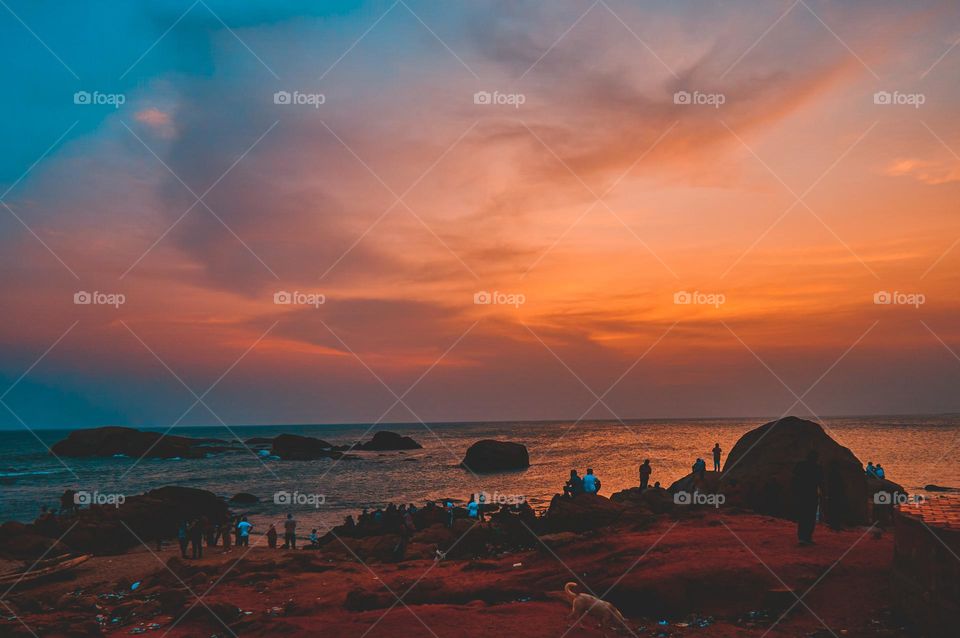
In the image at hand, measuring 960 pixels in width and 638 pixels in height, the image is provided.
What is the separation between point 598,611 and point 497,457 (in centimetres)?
6060

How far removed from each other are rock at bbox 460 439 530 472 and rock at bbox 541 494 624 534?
50.1 meters

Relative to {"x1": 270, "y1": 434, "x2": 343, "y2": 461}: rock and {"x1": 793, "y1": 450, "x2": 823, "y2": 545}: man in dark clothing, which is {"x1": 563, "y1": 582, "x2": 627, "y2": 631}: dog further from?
{"x1": 270, "y1": 434, "x2": 343, "y2": 461}: rock

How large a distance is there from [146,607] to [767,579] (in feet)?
47.6

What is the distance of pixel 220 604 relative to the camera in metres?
13.1

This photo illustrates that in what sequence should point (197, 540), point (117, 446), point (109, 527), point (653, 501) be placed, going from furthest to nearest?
1. point (117, 446)
2. point (109, 527)
3. point (197, 540)
4. point (653, 501)

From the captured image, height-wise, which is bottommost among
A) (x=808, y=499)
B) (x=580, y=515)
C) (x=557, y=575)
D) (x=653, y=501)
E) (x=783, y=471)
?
(x=653, y=501)

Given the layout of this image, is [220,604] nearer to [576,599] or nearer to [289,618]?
[289,618]

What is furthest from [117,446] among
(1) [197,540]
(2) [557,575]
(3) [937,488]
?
(3) [937,488]

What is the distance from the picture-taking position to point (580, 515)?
63.5ft

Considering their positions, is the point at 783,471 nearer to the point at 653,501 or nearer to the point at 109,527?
the point at 653,501

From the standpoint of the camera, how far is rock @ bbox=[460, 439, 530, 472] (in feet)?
228

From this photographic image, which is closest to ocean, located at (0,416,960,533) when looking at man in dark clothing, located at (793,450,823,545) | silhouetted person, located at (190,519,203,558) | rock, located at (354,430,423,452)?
silhouetted person, located at (190,519,203,558)

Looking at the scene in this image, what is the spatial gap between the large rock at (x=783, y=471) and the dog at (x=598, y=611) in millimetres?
10872

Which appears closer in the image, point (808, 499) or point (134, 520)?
point (808, 499)
